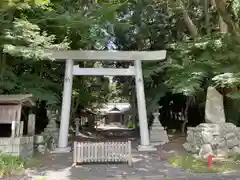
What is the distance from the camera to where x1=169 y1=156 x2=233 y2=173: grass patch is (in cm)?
893

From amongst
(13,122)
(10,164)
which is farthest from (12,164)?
(13,122)

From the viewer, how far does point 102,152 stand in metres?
9.96

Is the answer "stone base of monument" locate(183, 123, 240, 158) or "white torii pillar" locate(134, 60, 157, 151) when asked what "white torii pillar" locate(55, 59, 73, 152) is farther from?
"stone base of monument" locate(183, 123, 240, 158)

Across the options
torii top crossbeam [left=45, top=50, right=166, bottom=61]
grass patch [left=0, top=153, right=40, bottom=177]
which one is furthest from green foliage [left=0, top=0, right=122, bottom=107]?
grass patch [left=0, top=153, right=40, bottom=177]

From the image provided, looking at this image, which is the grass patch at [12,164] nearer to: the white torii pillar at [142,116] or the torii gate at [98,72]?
the torii gate at [98,72]

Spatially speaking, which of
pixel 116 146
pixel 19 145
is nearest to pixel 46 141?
pixel 19 145

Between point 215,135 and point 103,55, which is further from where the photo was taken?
point 103,55

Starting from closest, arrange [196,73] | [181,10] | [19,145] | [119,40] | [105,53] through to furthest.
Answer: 1. [19,145]
2. [196,73]
3. [105,53]
4. [181,10]
5. [119,40]

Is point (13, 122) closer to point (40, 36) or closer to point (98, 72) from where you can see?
point (40, 36)

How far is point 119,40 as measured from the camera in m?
21.0

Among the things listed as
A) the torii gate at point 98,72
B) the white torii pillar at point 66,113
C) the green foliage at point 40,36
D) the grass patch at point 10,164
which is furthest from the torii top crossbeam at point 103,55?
the grass patch at point 10,164

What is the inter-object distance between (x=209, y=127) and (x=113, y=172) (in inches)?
191

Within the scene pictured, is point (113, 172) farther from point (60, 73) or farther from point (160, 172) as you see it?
point (60, 73)

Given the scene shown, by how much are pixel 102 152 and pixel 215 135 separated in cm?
469
